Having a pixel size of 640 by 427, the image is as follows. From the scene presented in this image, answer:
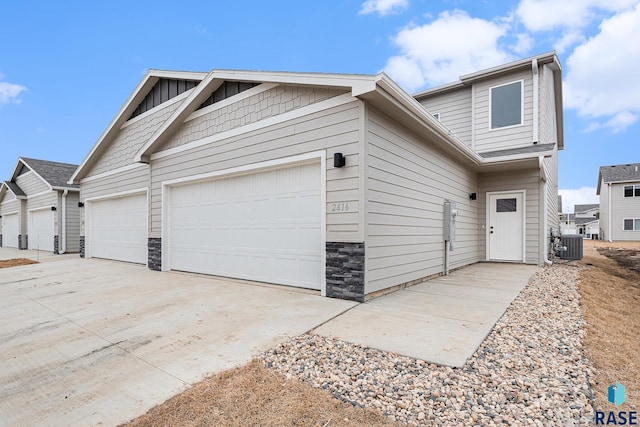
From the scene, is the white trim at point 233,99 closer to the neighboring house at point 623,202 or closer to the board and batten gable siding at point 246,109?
the board and batten gable siding at point 246,109

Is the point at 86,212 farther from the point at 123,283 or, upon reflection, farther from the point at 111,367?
the point at 111,367

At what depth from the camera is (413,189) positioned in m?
5.93

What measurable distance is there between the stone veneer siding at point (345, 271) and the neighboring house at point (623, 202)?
87.6 feet

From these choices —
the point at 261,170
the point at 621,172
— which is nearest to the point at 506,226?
the point at 261,170

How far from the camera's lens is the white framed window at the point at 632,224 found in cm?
2133

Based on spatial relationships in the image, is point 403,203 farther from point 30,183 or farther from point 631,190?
point 631,190

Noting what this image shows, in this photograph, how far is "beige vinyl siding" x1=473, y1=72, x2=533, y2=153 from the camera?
30.2ft

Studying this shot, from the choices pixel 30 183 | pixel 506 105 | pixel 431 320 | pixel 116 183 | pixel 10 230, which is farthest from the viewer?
pixel 10 230

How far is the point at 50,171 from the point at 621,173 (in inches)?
1387

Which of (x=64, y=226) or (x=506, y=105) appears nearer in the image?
(x=506, y=105)

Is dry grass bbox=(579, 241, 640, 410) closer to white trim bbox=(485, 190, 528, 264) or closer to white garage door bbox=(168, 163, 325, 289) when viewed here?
white trim bbox=(485, 190, 528, 264)

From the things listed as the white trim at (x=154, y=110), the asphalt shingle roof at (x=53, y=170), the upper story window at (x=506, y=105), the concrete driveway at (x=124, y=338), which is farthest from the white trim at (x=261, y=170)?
the asphalt shingle roof at (x=53, y=170)

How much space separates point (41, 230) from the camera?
49.0 feet

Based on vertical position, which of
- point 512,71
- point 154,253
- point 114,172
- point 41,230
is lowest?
point 154,253
